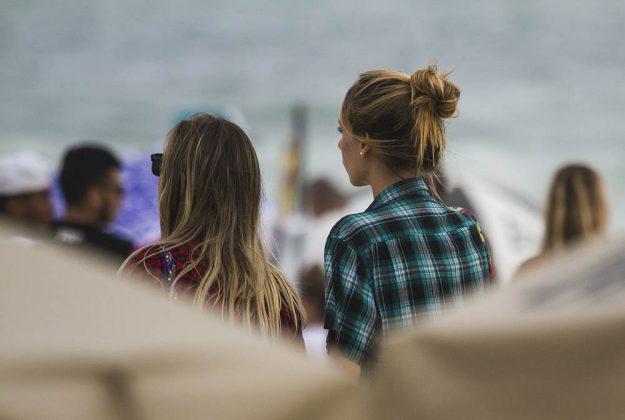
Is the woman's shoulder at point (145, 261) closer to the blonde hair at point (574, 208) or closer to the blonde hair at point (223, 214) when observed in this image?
the blonde hair at point (223, 214)

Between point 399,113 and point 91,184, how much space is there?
2129 millimetres

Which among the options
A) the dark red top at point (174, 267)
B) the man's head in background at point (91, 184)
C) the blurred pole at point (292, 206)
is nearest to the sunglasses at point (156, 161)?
the dark red top at point (174, 267)

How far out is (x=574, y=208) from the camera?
3445 millimetres

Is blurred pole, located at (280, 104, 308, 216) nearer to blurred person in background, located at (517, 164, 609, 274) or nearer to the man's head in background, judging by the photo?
the man's head in background

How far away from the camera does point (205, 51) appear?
28.5m

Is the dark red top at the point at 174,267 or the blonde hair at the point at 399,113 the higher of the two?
the blonde hair at the point at 399,113

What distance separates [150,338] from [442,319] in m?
0.23

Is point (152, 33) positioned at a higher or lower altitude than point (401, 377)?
higher

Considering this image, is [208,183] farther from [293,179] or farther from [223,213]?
[293,179]

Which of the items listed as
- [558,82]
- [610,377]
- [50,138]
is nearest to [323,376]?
[610,377]

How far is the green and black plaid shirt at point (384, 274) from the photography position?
1.91 meters

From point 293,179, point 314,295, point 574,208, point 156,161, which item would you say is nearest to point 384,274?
point 156,161

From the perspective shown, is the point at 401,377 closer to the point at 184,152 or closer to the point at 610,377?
the point at 610,377

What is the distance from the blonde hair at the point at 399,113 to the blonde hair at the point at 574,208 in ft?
4.97
